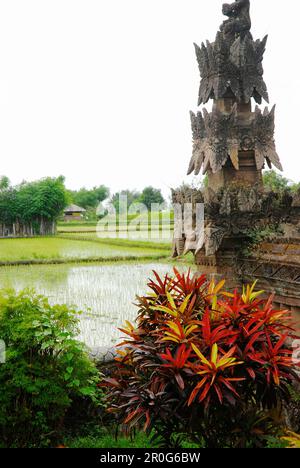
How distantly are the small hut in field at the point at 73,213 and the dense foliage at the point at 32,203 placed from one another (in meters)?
12.7

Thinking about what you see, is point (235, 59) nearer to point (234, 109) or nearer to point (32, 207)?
point (234, 109)

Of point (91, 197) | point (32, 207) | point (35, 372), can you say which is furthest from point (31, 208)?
point (35, 372)

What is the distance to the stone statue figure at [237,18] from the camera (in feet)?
16.6

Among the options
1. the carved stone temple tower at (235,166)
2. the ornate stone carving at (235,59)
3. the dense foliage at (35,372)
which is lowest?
the dense foliage at (35,372)

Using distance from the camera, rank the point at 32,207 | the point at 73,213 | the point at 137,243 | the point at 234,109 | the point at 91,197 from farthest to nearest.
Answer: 1. the point at 91,197
2. the point at 73,213
3. the point at 32,207
4. the point at 137,243
5. the point at 234,109

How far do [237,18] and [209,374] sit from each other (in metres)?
4.31

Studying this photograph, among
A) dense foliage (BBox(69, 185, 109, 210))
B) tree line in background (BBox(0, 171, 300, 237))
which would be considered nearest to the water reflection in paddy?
tree line in background (BBox(0, 171, 300, 237))

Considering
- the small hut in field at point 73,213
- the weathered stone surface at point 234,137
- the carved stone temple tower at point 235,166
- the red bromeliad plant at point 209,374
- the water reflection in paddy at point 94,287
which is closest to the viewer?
the red bromeliad plant at point 209,374

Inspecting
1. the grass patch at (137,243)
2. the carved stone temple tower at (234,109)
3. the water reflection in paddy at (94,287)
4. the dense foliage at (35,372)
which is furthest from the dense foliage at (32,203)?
the dense foliage at (35,372)

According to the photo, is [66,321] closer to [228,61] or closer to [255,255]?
[255,255]

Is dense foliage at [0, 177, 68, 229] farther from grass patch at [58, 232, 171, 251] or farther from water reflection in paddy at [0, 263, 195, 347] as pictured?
water reflection in paddy at [0, 263, 195, 347]

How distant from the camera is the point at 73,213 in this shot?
42.7 metres

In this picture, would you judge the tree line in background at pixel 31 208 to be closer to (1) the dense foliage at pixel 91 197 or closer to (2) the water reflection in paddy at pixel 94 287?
(2) the water reflection in paddy at pixel 94 287

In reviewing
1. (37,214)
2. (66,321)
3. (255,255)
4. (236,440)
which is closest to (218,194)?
(255,255)
